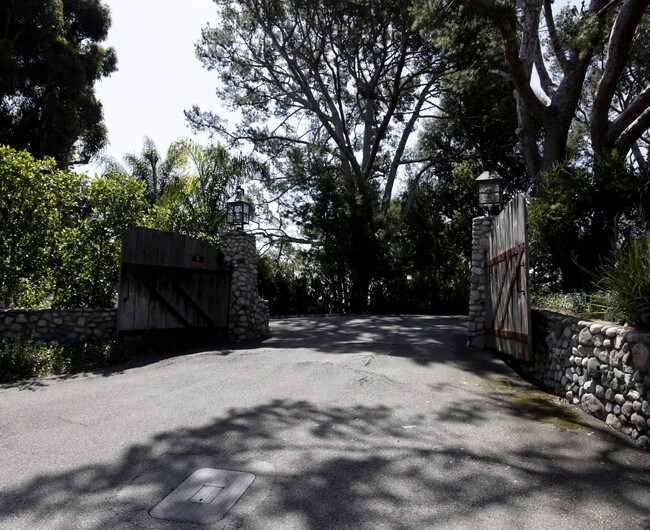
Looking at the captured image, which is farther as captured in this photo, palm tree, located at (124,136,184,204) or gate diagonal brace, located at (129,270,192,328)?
palm tree, located at (124,136,184,204)

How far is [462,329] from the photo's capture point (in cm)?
1096

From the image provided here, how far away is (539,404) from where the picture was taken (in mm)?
5289

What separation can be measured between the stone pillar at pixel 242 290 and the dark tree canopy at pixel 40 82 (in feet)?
31.2

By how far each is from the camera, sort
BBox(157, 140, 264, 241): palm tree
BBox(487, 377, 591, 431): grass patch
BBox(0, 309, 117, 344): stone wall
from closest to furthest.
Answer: BBox(487, 377, 591, 431): grass patch, BBox(0, 309, 117, 344): stone wall, BBox(157, 140, 264, 241): palm tree

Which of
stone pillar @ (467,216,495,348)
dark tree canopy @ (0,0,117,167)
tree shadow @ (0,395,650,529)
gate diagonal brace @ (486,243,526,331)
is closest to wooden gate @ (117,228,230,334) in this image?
tree shadow @ (0,395,650,529)

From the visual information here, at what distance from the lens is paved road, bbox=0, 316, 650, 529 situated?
9.75 ft

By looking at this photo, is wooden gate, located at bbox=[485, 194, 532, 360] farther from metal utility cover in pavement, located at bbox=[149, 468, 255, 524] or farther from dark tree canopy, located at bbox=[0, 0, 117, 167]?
dark tree canopy, located at bbox=[0, 0, 117, 167]

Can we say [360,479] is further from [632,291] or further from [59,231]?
[59,231]

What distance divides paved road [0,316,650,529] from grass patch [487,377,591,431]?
0.05 m

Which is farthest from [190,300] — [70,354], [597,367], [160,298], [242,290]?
[597,367]

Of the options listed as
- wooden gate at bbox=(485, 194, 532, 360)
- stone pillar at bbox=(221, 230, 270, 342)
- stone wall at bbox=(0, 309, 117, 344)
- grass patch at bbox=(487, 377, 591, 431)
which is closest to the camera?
grass patch at bbox=(487, 377, 591, 431)

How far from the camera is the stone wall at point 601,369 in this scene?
405cm

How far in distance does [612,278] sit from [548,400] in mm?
1659

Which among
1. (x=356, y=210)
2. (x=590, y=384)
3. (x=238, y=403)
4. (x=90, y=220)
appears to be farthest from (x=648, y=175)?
(x=356, y=210)
